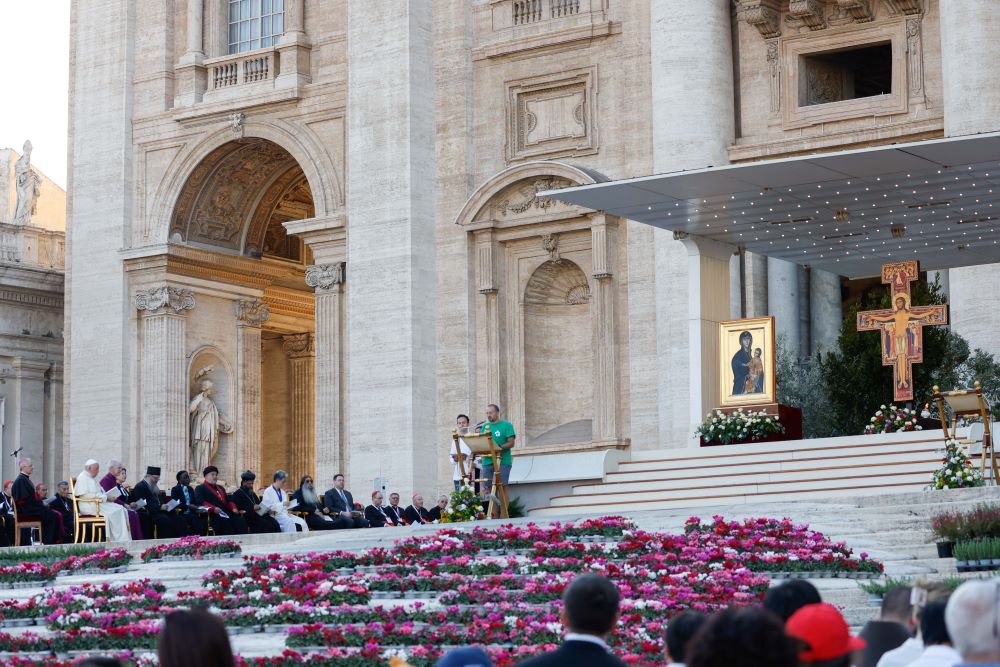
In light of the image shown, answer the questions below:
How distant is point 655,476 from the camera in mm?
23062

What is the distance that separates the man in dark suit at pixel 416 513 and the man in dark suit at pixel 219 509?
281 centimetres

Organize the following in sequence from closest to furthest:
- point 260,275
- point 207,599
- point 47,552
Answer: point 207,599
point 47,552
point 260,275

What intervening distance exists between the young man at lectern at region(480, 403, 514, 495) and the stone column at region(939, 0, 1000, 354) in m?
7.02

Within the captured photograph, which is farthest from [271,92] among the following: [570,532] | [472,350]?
[570,532]

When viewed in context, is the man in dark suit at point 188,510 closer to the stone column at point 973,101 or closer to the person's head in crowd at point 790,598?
the stone column at point 973,101

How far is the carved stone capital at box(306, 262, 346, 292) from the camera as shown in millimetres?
31531

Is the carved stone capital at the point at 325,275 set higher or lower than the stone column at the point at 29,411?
higher

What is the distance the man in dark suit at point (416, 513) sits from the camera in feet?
86.0

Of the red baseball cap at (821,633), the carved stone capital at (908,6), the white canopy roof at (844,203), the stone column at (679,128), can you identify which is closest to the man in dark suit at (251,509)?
the white canopy roof at (844,203)

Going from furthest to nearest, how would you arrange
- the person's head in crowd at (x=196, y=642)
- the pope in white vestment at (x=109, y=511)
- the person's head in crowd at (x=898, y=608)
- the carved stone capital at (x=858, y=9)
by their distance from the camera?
the carved stone capital at (x=858, y=9)
the pope in white vestment at (x=109, y=511)
the person's head in crowd at (x=898, y=608)
the person's head in crowd at (x=196, y=642)

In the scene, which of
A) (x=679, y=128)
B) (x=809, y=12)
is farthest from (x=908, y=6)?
(x=679, y=128)

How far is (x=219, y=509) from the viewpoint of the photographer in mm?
23922

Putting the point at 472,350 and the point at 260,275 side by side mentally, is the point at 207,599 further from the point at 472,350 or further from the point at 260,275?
the point at 260,275

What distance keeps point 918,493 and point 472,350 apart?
13.6 metres
